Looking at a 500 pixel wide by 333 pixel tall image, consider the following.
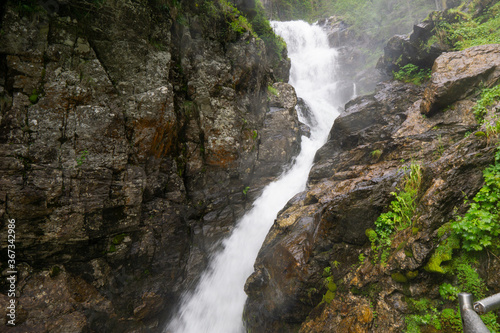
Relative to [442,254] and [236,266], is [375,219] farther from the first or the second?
[236,266]

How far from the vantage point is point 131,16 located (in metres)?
6.21

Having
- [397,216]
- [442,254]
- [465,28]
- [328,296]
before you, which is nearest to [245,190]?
[328,296]

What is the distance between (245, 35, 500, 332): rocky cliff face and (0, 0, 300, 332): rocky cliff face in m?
3.05

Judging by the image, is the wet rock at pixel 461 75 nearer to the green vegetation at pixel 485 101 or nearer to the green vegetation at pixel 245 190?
the green vegetation at pixel 485 101

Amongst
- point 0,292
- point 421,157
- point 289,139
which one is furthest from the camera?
point 289,139

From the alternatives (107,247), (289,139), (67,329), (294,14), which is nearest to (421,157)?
(289,139)

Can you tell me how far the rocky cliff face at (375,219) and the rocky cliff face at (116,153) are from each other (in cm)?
305

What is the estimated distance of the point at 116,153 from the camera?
19.7 feet

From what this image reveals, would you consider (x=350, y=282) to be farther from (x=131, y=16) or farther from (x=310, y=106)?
(x=310, y=106)

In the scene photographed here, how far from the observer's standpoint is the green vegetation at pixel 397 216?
4.17 metres

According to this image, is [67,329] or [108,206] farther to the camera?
[108,206]

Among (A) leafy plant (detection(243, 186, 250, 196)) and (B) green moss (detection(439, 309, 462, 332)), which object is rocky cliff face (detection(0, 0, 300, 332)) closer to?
(A) leafy plant (detection(243, 186, 250, 196))

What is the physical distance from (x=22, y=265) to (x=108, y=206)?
2.17m

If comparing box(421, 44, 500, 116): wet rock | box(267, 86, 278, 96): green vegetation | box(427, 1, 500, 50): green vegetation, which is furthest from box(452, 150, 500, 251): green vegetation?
box(267, 86, 278, 96): green vegetation
